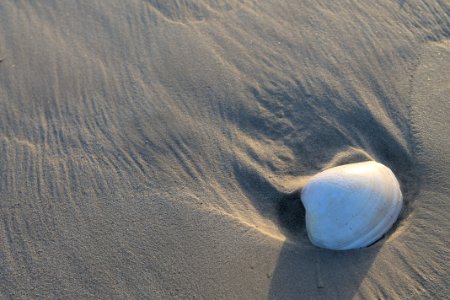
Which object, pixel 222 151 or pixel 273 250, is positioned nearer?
pixel 273 250

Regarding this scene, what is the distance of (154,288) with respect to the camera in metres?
2.88

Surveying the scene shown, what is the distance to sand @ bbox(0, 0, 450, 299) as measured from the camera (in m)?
2.93

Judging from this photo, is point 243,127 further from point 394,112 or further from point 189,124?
point 394,112

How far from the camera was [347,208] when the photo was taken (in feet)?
9.71

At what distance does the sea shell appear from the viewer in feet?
9.69

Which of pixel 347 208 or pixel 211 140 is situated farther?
pixel 211 140

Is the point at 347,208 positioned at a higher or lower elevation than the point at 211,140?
lower

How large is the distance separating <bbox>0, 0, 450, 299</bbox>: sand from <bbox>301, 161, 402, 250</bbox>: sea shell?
0.10 m

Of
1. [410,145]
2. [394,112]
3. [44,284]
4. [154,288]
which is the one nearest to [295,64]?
[394,112]

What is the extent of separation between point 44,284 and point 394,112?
3.07 meters

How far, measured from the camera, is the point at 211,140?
353cm

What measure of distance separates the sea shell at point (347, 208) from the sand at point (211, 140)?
4.1 inches

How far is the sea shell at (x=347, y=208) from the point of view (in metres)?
2.95

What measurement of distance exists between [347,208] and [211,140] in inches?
48.9
